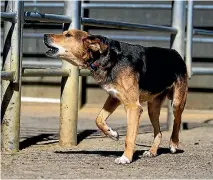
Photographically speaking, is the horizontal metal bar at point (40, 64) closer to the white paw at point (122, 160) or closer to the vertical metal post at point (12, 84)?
the vertical metal post at point (12, 84)

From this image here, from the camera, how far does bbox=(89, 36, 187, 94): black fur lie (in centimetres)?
593

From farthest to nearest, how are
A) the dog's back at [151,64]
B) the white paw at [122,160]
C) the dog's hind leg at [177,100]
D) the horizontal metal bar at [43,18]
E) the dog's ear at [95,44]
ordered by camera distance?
the dog's hind leg at [177,100]
the horizontal metal bar at [43,18]
the dog's back at [151,64]
the dog's ear at [95,44]
the white paw at [122,160]

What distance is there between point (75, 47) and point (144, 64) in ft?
2.34

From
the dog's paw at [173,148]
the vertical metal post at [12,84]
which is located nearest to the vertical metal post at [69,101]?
the vertical metal post at [12,84]

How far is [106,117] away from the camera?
20.4 feet

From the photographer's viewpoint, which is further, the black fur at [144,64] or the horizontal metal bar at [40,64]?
the horizontal metal bar at [40,64]

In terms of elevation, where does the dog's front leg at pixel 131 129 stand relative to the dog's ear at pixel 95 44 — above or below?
below

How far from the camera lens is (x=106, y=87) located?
595 centimetres

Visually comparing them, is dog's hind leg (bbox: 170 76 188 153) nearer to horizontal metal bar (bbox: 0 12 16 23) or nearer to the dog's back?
the dog's back

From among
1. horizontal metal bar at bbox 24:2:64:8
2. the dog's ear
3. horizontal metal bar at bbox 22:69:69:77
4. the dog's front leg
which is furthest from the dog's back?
horizontal metal bar at bbox 24:2:64:8

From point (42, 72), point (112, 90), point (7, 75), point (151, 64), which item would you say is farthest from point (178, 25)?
point (7, 75)

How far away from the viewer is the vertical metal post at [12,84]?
596 cm

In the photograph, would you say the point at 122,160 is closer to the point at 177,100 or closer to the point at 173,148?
the point at 173,148

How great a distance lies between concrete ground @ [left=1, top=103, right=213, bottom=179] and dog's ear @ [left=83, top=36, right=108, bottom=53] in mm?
A: 987
